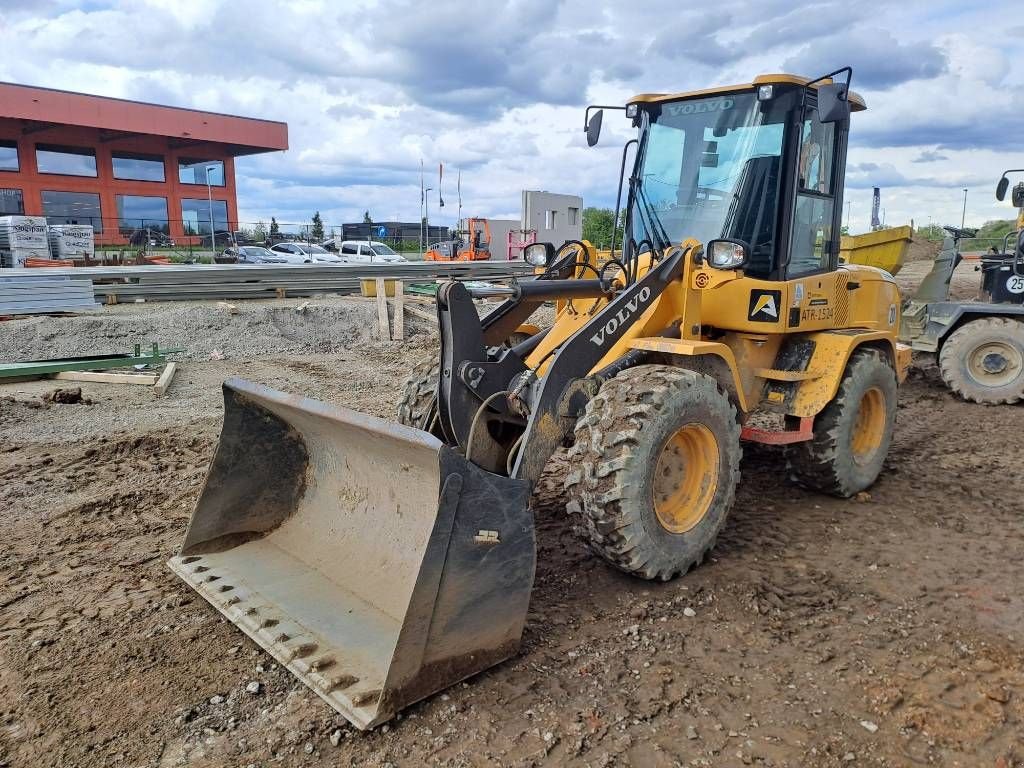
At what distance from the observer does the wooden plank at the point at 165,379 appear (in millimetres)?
8123

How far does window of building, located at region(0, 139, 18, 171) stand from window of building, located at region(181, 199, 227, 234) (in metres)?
6.57

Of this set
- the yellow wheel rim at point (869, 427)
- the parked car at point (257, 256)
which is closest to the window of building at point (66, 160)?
the parked car at point (257, 256)

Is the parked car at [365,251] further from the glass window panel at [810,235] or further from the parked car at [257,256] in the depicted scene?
the glass window panel at [810,235]

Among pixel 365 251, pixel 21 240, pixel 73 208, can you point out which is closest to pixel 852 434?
pixel 21 240

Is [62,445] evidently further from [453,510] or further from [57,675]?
[453,510]

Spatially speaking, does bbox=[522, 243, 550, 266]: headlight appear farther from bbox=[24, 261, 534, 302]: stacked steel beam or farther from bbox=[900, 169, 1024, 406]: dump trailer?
bbox=[24, 261, 534, 302]: stacked steel beam

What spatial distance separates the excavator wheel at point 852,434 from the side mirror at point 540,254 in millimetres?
2059

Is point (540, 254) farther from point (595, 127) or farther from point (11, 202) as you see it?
point (11, 202)

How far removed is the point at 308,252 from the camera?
91.6 feet

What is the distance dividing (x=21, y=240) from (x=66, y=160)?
41.7 feet

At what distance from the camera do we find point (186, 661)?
325 cm

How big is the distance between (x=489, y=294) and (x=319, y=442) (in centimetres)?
139

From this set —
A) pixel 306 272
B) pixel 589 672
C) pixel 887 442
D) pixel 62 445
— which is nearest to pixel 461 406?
pixel 589 672

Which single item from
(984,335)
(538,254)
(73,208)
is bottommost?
(984,335)
